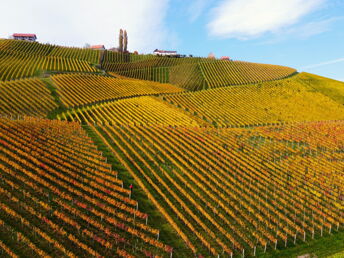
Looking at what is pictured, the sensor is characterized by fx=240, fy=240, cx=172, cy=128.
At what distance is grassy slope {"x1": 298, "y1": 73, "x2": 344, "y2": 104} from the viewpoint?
99.7 metres

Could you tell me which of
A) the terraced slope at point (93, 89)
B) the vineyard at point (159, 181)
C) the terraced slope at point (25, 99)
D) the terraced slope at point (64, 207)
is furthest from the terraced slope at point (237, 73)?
the terraced slope at point (64, 207)

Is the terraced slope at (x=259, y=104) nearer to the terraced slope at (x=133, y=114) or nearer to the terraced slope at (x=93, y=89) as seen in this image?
the terraced slope at (x=133, y=114)

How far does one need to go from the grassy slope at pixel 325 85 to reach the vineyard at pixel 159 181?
44082 millimetres

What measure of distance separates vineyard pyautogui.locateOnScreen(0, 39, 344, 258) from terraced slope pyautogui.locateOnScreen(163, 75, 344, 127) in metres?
1.27

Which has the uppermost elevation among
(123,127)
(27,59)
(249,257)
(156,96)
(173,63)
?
(173,63)

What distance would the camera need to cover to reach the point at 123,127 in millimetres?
46781

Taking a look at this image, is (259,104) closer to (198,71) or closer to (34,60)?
(198,71)

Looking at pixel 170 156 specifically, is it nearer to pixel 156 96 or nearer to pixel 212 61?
pixel 156 96

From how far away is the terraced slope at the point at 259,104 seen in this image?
6719 centimetres

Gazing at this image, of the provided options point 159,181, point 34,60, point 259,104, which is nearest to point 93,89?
point 34,60

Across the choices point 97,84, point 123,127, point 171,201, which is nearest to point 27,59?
point 97,84

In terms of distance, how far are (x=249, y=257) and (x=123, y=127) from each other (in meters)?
32.9

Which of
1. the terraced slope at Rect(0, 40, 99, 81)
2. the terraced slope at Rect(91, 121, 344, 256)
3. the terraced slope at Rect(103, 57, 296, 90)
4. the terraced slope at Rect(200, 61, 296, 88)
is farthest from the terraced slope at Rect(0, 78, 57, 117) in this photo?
the terraced slope at Rect(200, 61, 296, 88)

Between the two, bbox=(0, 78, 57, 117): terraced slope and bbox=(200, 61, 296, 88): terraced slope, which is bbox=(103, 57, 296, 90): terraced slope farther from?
bbox=(0, 78, 57, 117): terraced slope
